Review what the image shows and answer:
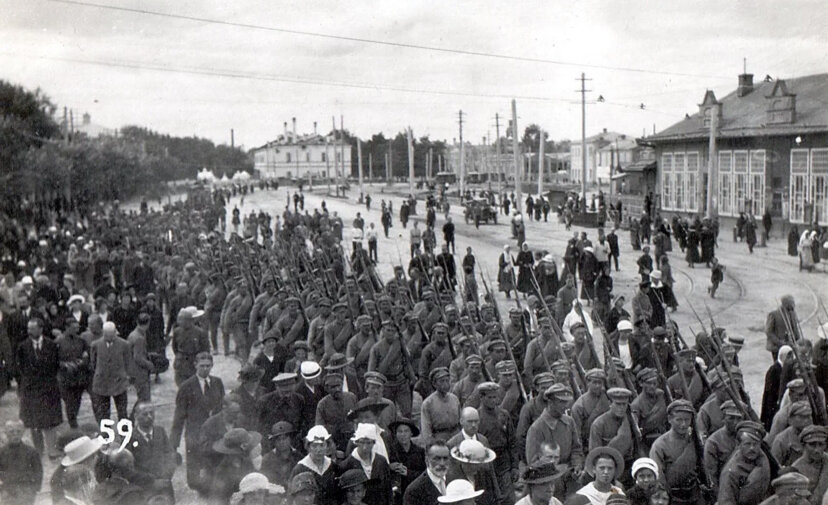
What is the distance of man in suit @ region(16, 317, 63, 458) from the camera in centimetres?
887

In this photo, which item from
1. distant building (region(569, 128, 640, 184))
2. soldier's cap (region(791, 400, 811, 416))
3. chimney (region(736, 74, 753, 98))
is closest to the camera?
soldier's cap (region(791, 400, 811, 416))

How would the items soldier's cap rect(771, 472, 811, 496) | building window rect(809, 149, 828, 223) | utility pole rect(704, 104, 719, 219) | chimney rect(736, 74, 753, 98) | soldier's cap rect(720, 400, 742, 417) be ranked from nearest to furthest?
1. soldier's cap rect(771, 472, 811, 496)
2. soldier's cap rect(720, 400, 742, 417)
3. building window rect(809, 149, 828, 223)
4. utility pole rect(704, 104, 719, 219)
5. chimney rect(736, 74, 753, 98)

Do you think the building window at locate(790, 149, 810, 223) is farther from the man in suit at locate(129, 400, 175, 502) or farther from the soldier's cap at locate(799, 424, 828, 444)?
the man in suit at locate(129, 400, 175, 502)

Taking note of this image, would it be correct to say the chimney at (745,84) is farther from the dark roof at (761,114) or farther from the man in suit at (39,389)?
the man in suit at (39,389)

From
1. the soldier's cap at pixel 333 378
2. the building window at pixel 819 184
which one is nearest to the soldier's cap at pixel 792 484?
the soldier's cap at pixel 333 378

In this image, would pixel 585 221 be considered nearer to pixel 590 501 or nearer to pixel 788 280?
pixel 788 280

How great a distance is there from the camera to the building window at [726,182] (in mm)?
32312

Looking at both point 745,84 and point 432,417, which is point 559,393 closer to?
point 432,417

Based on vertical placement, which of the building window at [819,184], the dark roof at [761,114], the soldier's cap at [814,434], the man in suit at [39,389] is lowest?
the man in suit at [39,389]

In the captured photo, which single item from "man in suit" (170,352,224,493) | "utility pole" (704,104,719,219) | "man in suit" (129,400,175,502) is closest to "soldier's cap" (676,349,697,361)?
"man in suit" (170,352,224,493)

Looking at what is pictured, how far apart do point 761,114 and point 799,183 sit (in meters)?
4.55

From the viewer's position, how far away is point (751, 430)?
17.5 ft

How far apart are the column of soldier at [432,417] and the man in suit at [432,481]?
0.4 inches

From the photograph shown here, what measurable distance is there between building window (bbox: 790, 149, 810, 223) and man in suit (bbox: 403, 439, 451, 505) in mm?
26010
